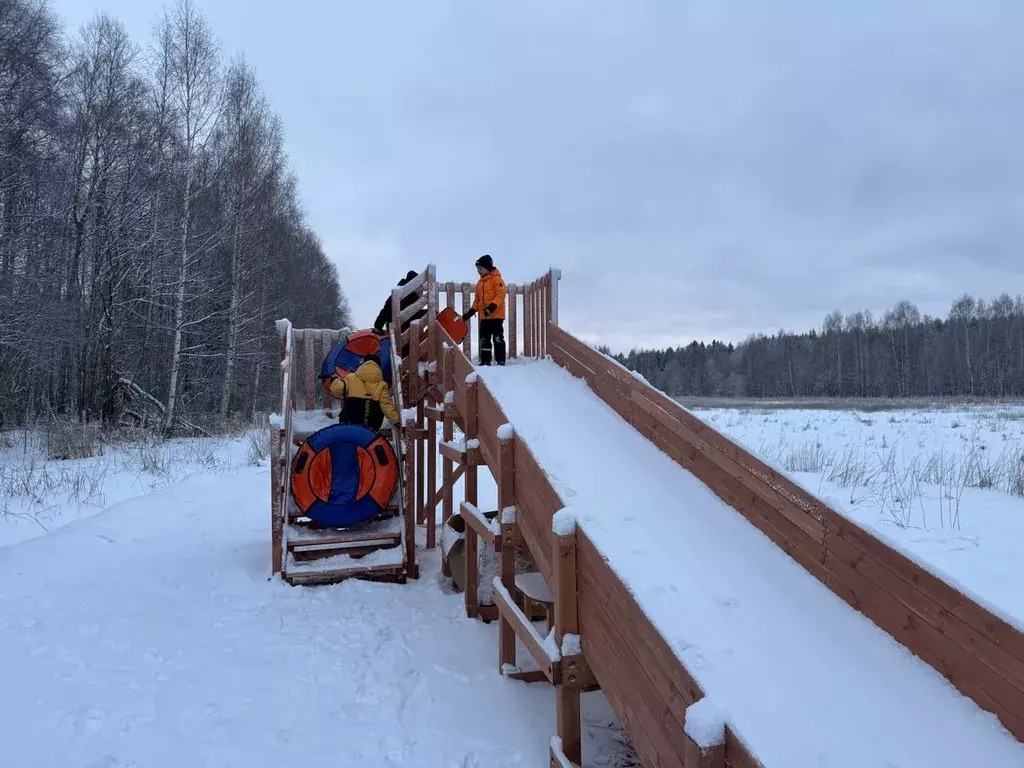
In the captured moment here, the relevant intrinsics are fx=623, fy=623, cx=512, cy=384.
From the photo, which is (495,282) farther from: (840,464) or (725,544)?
(840,464)

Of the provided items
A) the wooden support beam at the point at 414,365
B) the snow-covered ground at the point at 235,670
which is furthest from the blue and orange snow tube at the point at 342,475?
the wooden support beam at the point at 414,365

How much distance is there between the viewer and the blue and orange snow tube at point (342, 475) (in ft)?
22.2

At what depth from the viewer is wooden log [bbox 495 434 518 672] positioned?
4.62m

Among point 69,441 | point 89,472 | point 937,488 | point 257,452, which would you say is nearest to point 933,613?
point 937,488

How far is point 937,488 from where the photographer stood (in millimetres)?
9195

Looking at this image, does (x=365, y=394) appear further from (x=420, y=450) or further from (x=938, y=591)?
(x=938, y=591)

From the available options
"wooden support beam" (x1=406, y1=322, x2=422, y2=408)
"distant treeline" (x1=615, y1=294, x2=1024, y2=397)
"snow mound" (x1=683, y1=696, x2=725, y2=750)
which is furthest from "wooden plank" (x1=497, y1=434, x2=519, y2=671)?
"distant treeline" (x1=615, y1=294, x2=1024, y2=397)

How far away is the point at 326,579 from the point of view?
6.54m

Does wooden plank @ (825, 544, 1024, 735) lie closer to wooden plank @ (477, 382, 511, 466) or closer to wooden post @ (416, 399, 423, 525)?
wooden plank @ (477, 382, 511, 466)

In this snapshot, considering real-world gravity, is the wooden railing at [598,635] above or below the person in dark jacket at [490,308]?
below

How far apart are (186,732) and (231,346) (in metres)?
17.2

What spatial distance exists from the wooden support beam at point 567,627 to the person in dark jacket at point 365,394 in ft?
15.1

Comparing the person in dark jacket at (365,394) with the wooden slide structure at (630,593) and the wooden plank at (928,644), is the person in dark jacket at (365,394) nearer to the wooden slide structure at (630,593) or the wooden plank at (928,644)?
the wooden slide structure at (630,593)

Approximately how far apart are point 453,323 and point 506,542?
Answer: 165 inches
